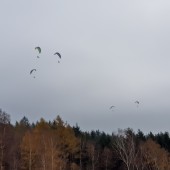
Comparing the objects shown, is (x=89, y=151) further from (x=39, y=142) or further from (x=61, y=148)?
(x=39, y=142)

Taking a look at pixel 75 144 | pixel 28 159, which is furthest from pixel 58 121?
pixel 28 159

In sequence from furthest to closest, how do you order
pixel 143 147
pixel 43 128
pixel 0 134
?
pixel 143 147 < pixel 43 128 < pixel 0 134

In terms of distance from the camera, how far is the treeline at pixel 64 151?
74894mm

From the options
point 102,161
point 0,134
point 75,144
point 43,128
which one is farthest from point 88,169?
point 0,134

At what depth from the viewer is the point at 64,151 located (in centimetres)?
8788

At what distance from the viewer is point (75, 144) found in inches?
3501

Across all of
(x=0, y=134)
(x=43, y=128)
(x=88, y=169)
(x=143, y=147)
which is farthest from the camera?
(x=88, y=169)

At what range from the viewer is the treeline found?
74894mm

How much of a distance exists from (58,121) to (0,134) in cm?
2353

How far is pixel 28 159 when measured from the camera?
248 feet

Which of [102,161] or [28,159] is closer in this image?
[28,159]

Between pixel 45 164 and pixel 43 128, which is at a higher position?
pixel 43 128

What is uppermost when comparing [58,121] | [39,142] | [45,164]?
[58,121]

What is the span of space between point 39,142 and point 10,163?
6.34m
